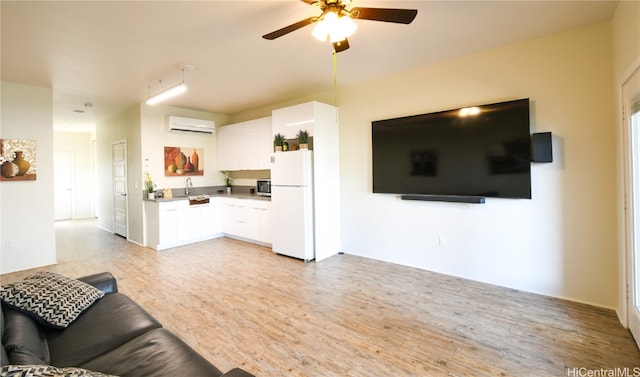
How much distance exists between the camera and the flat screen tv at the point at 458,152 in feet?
10.5

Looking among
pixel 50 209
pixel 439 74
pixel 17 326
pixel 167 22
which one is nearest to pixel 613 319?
pixel 439 74

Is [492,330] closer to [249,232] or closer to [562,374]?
[562,374]

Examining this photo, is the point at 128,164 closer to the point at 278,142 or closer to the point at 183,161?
the point at 183,161

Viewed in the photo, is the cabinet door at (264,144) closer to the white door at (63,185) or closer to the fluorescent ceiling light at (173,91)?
the fluorescent ceiling light at (173,91)

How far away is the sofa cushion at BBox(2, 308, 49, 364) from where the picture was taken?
129 cm

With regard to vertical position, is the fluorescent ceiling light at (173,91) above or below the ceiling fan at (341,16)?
above

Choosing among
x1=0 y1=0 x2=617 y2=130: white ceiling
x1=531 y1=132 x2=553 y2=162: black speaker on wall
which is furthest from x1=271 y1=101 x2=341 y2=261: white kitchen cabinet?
x1=531 y1=132 x2=553 y2=162: black speaker on wall

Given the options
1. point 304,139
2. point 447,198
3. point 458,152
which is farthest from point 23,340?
point 458,152

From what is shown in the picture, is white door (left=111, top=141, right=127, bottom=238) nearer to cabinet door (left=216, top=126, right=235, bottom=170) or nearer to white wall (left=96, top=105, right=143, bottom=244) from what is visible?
white wall (left=96, top=105, right=143, bottom=244)

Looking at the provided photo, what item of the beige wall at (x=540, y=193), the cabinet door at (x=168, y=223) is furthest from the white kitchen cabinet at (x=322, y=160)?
the cabinet door at (x=168, y=223)

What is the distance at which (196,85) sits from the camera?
4516 mm

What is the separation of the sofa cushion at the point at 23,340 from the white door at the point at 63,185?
9.46m

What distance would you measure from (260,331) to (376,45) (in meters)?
3.14

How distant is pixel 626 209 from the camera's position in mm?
2463
